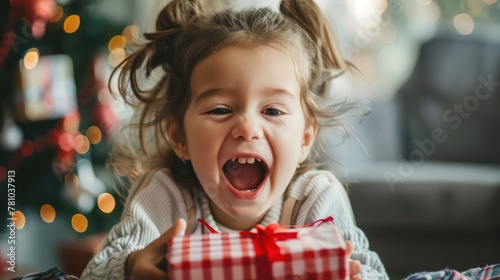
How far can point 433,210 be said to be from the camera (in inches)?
74.5

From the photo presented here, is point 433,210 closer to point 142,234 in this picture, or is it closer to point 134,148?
point 134,148

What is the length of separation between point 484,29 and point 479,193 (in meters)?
0.87

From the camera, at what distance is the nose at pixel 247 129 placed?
90 centimetres

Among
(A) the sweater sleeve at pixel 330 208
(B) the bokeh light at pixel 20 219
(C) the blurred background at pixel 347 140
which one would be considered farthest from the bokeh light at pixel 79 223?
(A) the sweater sleeve at pixel 330 208

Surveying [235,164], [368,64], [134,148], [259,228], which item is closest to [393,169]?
[368,64]

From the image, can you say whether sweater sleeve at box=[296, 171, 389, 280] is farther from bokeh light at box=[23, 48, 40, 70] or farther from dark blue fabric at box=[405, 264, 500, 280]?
bokeh light at box=[23, 48, 40, 70]

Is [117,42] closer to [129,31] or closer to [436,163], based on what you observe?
[129,31]

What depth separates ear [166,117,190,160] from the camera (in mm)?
1069

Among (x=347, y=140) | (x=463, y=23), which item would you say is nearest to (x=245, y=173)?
(x=347, y=140)

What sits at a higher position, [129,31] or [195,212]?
[129,31]

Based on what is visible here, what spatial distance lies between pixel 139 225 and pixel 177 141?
0.55 feet

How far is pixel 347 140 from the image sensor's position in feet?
6.03

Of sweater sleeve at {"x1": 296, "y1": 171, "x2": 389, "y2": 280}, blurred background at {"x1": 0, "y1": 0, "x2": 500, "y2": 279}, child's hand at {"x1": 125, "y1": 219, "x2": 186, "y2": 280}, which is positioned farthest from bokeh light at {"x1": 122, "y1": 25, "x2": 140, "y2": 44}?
child's hand at {"x1": 125, "y1": 219, "x2": 186, "y2": 280}

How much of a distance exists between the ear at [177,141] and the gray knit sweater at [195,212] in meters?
0.06
